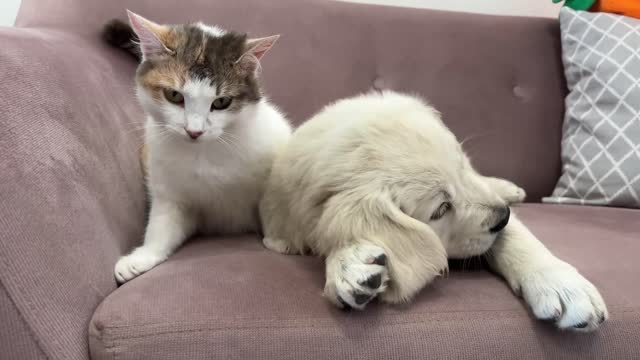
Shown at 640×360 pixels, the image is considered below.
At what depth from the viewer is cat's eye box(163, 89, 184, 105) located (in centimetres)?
132

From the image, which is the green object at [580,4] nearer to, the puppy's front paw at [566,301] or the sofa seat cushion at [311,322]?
the sofa seat cushion at [311,322]

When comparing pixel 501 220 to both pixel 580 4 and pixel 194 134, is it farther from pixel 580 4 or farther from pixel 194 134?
pixel 580 4

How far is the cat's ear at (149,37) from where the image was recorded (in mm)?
1320

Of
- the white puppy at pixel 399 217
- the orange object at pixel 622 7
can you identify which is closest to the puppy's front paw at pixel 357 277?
the white puppy at pixel 399 217

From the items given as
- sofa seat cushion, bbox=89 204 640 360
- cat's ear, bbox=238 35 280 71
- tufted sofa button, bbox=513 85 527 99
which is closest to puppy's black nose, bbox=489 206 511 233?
sofa seat cushion, bbox=89 204 640 360

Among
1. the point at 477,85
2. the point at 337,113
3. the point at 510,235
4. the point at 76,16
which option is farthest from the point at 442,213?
the point at 76,16

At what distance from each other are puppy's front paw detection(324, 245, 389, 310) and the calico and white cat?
18.6 inches

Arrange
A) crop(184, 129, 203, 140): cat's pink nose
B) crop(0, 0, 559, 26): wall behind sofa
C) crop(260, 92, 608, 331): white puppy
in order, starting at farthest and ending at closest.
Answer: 1. crop(0, 0, 559, 26): wall behind sofa
2. crop(184, 129, 203, 140): cat's pink nose
3. crop(260, 92, 608, 331): white puppy

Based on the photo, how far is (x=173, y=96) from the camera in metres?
1.33

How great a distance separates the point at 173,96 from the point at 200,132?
0.12m

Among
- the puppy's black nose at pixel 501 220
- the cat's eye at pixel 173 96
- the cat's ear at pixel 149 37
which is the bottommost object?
the puppy's black nose at pixel 501 220

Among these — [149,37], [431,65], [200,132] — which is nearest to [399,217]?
[200,132]

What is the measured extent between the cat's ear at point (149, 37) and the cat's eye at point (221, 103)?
0.16 meters

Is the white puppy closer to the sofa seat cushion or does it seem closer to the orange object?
the sofa seat cushion
